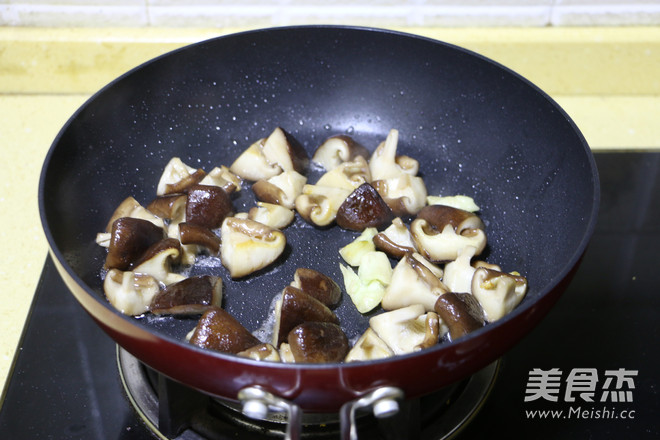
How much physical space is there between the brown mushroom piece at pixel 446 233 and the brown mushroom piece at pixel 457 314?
0.46ft

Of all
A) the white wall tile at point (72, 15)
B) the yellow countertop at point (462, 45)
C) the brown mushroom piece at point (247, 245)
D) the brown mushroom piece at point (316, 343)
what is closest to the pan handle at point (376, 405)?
the brown mushroom piece at point (316, 343)

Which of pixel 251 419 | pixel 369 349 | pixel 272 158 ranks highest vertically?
pixel 272 158

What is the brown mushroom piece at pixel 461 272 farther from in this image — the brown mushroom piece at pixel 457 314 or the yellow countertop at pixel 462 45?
the yellow countertop at pixel 462 45

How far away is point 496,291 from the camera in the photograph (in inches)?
37.6

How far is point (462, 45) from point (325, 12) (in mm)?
302

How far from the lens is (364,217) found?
112 cm

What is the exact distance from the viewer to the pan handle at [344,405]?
67cm

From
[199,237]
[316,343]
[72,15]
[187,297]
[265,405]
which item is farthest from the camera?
[72,15]

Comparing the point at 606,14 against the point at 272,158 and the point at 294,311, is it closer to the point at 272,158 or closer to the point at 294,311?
the point at 272,158

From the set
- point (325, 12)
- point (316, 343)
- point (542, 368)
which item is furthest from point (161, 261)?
point (325, 12)

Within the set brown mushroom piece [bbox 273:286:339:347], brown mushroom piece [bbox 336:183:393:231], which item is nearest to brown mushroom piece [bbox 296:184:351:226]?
brown mushroom piece [bbox 336:183:393:231]

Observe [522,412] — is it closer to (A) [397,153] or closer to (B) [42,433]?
(A) [397,153]

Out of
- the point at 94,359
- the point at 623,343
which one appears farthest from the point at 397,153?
the point at 94,359

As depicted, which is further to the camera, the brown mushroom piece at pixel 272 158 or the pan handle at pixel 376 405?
the brown mushroom piece at pixel 272 158
